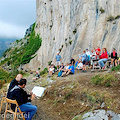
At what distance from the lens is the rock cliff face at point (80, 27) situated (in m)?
15.0

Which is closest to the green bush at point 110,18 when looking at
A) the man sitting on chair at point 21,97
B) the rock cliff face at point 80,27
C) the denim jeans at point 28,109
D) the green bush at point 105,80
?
the rock cliff face at point 80,27

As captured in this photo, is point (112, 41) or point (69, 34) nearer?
point (112, 41)

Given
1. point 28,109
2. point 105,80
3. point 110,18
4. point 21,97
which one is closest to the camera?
point 21,97

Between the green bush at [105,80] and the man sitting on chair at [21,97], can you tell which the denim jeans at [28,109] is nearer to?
the man sitting on chair at [21,97]

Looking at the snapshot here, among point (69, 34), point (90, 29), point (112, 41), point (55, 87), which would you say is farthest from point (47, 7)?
point (55, 87)

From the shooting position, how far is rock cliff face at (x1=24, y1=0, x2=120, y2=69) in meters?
15.0

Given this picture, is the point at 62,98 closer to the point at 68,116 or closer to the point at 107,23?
the point at 68,116

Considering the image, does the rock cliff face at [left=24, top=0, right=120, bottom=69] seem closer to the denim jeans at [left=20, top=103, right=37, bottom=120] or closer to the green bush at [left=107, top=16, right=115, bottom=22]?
the green bush at [left=107, top=16, right=115, bottom=22]

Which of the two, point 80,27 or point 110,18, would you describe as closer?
point 110,18

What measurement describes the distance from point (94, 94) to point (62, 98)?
65.0 inches

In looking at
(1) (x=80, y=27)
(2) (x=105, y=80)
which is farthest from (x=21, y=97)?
(1) (x=80, y=27)

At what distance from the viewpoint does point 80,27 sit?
58.1 ft

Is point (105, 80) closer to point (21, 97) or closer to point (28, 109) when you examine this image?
point (28, 109)

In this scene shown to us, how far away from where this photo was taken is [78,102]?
6402 millimetres
